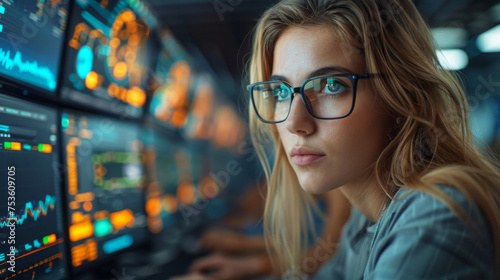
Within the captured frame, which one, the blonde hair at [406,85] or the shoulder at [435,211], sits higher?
the blonde hair at [406,85]

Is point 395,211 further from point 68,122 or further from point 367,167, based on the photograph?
point 68,122

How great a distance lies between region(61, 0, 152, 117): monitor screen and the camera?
125 centimetres

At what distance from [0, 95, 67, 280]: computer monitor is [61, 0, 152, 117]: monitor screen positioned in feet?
0.84

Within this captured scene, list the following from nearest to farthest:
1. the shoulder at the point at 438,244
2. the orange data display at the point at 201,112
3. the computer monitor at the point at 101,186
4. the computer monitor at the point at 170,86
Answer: the shoulder at the point at 438,244 < the computer monitor at the point at 101,186 < the computer monitor at the point at 170,86 < the orange data display at the point at 201,112

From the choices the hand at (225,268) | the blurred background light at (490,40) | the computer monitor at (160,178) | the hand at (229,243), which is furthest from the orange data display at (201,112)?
the blurred background light at (490,40)

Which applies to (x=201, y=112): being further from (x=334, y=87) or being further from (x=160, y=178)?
(x=334, y=87)

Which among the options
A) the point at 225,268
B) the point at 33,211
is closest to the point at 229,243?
the point at 225,268

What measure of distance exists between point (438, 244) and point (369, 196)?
0.36m

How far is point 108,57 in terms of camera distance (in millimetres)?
1521

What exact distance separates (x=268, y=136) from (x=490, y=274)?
735mm

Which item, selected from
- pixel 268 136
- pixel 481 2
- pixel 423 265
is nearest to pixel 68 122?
pixel 268 136

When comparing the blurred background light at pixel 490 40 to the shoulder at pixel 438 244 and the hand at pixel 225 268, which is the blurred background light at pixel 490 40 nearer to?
the hand at pixel 225 268

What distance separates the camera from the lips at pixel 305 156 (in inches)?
33.4

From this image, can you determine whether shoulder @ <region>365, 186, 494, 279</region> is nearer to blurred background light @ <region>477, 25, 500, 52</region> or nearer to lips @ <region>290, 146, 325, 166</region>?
lips @ <region>290, 146, 325, 166</region>
